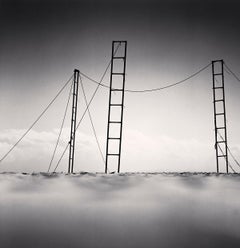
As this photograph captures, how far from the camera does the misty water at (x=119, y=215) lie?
4.29 m

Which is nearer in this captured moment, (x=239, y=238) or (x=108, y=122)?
(x=239, y=238)

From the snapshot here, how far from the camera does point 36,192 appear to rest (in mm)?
7477

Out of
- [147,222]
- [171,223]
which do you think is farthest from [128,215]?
[171,223]

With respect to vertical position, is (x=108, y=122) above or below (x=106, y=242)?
above

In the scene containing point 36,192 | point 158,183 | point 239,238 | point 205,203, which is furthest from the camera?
point 158,183

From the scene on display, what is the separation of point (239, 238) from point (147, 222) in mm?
1546

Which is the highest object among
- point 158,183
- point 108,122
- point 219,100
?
point 219,100

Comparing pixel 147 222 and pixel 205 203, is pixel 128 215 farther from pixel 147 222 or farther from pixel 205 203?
pixel 205 203

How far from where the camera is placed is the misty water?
14.1 ft

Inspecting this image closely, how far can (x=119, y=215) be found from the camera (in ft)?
18.0

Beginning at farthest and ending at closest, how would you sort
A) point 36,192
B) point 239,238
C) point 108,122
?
point 108,122 < point 36,192 < point 239,238

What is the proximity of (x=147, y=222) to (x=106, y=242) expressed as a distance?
1.13 m

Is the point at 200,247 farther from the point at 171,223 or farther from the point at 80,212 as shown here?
the point at 80,212

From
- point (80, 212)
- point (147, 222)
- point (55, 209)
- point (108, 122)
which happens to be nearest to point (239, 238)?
point (147, 222)
